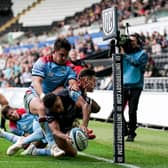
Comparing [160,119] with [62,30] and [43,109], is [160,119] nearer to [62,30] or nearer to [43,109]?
[43,109]

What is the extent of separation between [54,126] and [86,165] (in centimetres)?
87

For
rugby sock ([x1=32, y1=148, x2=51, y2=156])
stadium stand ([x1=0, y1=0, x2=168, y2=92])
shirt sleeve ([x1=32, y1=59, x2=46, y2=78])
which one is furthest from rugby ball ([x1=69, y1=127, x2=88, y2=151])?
stadium stand ([x1=0, y1=0, x2=168, y2=92])

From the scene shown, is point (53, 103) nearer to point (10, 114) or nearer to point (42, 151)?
point (42, 151)

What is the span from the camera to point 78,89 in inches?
411

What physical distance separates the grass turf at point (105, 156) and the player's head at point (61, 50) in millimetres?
1390

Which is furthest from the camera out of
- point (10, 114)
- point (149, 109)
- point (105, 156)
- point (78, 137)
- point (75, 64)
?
point (149, 109)

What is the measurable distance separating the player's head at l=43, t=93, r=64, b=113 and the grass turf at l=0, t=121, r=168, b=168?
Answer: 2.24ft

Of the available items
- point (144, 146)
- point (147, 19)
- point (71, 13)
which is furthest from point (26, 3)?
point (144, 146)

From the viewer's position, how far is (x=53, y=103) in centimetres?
952

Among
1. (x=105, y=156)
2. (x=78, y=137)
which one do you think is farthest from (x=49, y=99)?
(x=105, y=156)

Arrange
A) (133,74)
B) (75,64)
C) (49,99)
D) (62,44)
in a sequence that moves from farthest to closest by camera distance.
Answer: (75,64)
(133,74)
(62,44)
(49,99)

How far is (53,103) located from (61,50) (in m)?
0.85

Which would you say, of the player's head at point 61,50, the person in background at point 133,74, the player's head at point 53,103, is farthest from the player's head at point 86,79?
the person in background at point 133,74

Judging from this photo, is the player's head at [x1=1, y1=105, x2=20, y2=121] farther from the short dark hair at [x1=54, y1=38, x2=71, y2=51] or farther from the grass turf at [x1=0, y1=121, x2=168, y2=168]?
the short dark hair at [x1=54, y1=38, x2=71, y2=51]
